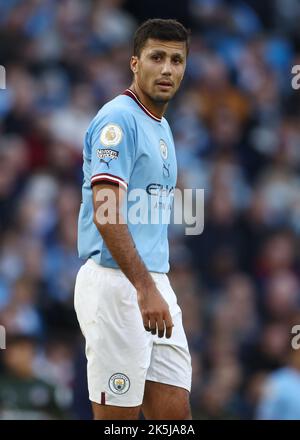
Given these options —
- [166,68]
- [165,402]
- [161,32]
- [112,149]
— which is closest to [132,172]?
[112,149]

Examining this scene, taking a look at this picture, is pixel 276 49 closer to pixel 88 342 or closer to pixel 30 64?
pixel 30 64

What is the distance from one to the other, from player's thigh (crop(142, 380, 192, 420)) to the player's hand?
0.52m

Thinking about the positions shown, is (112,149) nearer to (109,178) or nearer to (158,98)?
(109,178)

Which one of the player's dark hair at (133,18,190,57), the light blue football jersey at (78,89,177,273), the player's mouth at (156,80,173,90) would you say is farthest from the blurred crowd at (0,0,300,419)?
the player's dark hair at (133,18,190,57)

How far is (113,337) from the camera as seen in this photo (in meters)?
5.49

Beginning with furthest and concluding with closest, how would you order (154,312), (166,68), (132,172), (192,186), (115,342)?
(192,186) < (166,68) < (132,172) < (115,342) < (154,312)

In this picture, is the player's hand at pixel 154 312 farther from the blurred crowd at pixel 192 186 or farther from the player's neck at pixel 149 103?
the blurred crowd at pixel 192 186

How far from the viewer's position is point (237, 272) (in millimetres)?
11602

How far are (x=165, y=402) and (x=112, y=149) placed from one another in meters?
1.26

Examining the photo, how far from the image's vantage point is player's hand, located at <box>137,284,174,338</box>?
5.24m

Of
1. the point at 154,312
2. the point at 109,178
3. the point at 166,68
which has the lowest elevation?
the point at 154,312

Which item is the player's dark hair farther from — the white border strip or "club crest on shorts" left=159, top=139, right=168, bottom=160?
the white border strip

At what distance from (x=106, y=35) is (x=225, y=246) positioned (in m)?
3.45

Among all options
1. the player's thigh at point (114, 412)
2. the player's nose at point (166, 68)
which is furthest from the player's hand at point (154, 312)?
the player's nose at point (166, 68)
